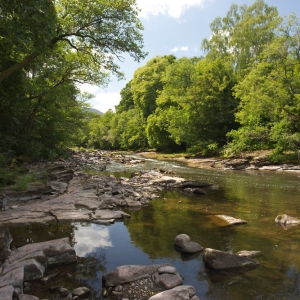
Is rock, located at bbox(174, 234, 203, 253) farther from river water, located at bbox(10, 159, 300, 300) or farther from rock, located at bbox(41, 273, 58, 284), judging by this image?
rock, located at bbox(41, 273, 58, 284)

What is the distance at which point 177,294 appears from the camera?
3682mm

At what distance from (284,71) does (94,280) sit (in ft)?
90.6

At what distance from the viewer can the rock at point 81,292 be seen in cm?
384

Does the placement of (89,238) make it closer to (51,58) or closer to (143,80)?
(51,58)

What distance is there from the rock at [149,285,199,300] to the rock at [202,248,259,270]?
1.16m

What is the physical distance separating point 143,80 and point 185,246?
50286 millimetres

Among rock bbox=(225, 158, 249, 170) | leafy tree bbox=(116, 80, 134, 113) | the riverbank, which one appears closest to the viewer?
the riverbank

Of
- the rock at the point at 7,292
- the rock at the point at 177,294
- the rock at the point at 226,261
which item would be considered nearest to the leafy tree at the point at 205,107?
the rock at the point at 226,261

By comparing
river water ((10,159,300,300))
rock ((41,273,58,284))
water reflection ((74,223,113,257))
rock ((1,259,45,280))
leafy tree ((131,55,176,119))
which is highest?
leafy tree ((131,55,176,119))

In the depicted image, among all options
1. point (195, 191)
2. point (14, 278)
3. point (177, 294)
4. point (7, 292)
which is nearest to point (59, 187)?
point (195, 191)

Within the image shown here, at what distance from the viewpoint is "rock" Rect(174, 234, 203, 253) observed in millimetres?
5537

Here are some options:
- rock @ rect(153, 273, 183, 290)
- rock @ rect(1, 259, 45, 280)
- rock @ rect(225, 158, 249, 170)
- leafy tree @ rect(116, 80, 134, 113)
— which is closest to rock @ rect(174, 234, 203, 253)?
rock @ rect(153, 273, 183, 290)

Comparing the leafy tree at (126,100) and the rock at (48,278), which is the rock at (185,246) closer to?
the rock at (48,278)

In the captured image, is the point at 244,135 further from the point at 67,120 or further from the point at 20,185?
the point at 20,185
